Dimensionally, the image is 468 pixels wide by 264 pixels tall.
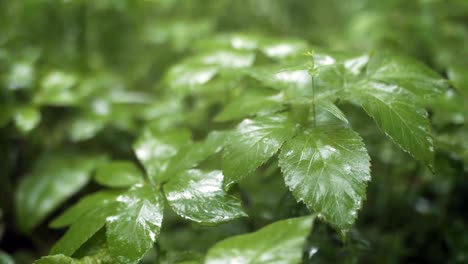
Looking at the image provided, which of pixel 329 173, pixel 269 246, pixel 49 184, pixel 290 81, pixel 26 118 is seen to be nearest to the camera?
pixel 269 246

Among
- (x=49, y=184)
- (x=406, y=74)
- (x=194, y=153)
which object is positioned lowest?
(x=49, y=184)

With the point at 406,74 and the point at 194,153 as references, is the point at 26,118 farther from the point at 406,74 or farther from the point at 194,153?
the point at 406,74

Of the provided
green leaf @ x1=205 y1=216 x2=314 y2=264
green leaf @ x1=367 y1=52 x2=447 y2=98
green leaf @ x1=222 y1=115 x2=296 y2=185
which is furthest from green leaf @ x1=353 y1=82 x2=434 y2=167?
green leaf @ x1=205 y1=216 x2=314 y2=264

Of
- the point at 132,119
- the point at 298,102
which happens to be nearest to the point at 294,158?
the point at 298,102

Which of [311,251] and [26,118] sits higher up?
[26,118]

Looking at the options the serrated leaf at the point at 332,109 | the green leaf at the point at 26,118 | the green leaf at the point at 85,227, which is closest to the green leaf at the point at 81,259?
the green leaf at the point at 85,227

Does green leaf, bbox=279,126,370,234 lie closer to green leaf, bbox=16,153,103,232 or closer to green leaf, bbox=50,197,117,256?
green leaf, bbox=50,197,117,256

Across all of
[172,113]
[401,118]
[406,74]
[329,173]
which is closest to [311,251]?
[329,173]
